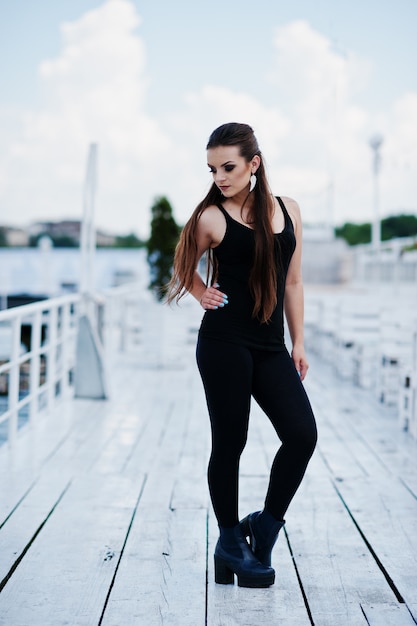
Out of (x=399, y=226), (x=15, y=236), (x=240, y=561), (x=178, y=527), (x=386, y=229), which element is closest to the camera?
(x=240, y=561)

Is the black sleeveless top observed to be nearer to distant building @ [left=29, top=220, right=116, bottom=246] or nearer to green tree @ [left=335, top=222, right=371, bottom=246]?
distant building @ [left=29, top=220, right=116, bottom=246]

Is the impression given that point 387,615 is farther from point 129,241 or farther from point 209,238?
point 129,241

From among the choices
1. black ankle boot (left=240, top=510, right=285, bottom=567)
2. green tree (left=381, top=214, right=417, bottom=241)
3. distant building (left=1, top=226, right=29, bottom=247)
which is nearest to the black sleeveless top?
black ankle boot (left=240, top=510, right=285, bottom=567)

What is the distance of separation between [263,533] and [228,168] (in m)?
0.96

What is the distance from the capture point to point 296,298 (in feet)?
7.03

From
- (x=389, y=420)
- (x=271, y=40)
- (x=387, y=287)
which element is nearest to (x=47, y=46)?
(x=271, y=40)

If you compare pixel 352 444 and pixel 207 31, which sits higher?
pixel 207 31

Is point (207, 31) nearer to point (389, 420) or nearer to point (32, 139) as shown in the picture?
point (32, 139)

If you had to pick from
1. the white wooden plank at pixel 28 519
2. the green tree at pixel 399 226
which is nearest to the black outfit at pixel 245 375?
the white wooden plank at pixel 28 519

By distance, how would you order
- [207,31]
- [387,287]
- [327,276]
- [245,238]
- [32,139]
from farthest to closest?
[32,139], [327,276], [207,31], [387,287], [245,238]

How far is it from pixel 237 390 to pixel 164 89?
1086 cm

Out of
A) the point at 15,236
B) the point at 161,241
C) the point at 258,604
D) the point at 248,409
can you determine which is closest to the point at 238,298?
the point at 248,409

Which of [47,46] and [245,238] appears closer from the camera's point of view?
[245,238]

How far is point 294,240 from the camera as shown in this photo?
6.65ft
